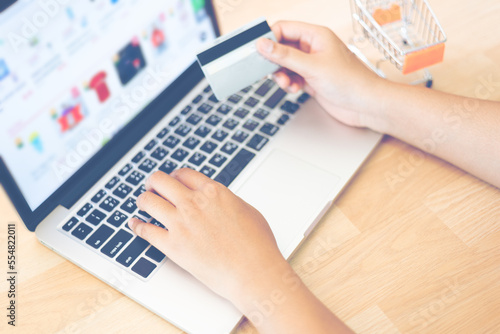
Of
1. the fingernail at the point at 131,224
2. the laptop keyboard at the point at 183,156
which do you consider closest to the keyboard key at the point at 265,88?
the laptop keyboard at the point at 183,156

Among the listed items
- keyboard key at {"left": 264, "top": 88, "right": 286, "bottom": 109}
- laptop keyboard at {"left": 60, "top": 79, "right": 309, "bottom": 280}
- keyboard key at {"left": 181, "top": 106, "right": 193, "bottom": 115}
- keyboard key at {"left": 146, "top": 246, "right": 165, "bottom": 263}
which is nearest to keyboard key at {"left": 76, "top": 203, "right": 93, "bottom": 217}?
laptop keyboard at {"left": 60, "top": 79, "right": 309, "bottom": 280}

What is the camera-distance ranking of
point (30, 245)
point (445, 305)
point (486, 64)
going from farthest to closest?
point (486, 64)
point (30, 245)
point (445, 305)

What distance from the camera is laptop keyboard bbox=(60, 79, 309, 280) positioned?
66 cm

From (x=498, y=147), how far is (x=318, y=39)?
1.02 feet

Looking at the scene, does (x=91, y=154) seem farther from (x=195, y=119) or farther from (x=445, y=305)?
(x=445, y=305)

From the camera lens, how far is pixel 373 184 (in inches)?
28.8

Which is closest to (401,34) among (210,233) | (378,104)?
(378,104)

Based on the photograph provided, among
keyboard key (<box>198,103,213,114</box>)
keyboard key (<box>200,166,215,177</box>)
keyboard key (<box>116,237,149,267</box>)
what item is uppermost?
keyboard key (<box>198,103,213,114</box>)

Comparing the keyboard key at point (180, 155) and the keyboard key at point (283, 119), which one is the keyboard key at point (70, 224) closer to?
the keyboard key at point (180, 155)

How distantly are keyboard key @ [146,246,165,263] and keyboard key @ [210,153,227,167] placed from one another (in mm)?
159

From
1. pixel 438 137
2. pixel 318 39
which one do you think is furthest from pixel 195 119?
pixel 438 137

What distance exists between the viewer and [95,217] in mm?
690

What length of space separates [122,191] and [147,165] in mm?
58

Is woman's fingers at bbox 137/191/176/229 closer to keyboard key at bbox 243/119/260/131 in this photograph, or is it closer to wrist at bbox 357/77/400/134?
keyboard key at bbox 243/119/260/131
